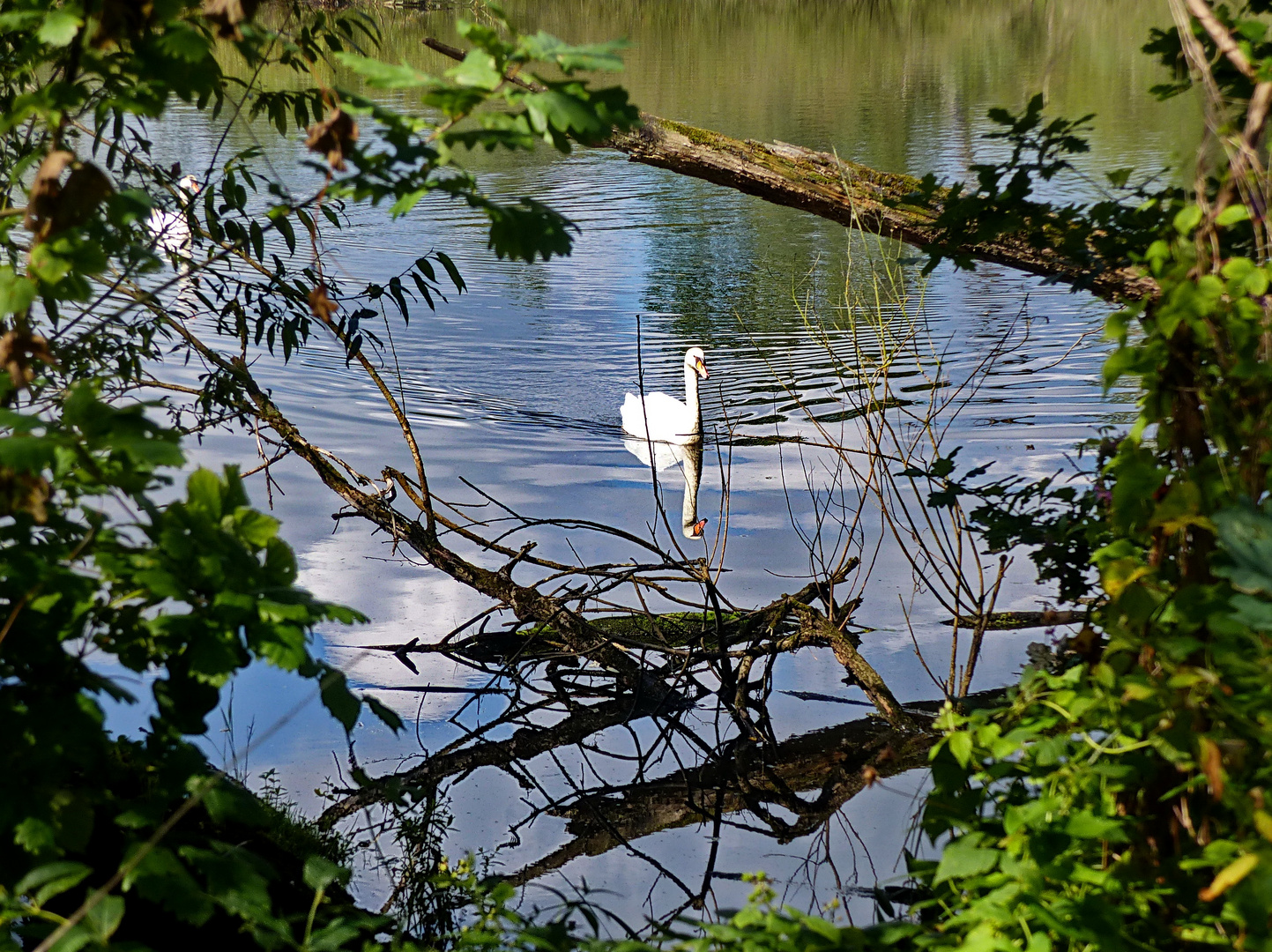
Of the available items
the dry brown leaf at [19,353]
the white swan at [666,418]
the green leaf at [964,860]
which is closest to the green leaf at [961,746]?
the green leaf at [964,860]

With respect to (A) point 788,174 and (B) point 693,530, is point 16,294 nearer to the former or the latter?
(A) point 788,174

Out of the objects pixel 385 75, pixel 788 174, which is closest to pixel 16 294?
pixel 385 75

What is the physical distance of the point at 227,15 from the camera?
1432mm

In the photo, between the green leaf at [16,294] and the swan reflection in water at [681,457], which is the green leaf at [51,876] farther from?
the swan reflection in water at [681,457]

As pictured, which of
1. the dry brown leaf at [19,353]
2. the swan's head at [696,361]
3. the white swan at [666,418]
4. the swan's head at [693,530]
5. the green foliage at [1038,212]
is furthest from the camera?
the swan's head at [696,361]

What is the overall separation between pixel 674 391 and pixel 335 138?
20.8ft

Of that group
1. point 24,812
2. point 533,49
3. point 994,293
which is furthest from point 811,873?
point 994,293

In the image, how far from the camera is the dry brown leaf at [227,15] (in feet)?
4.66

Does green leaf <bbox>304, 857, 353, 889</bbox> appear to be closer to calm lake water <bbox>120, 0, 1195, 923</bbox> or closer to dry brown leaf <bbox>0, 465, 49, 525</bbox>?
dry brown leaf <bbox>0, 465, 49, 525</bbox>

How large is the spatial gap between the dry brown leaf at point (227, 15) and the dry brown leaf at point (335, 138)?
0.16 metres

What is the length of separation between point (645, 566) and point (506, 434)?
301 centimetres

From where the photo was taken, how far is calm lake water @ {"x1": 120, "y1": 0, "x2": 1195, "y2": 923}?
10.3 feet

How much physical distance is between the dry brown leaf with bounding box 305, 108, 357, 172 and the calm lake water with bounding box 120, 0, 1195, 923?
0.83 meters

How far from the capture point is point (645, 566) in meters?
3.70
